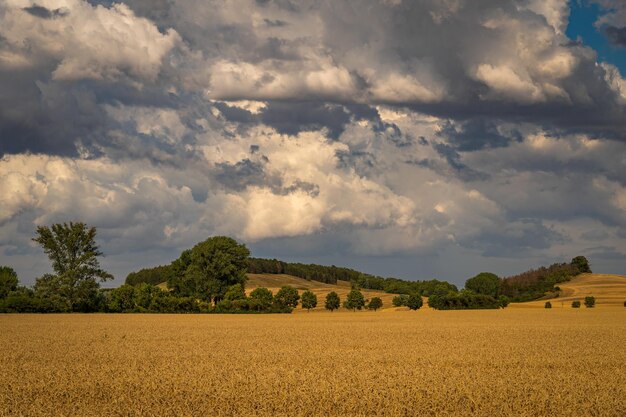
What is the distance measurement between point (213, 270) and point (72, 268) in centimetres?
2506

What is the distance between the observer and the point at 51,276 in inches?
4247

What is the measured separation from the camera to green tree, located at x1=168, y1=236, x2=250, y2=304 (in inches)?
4838

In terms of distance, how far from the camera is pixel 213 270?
404 ft

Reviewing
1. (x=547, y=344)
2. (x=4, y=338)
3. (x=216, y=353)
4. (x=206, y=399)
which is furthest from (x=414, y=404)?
(x=4, y=338)

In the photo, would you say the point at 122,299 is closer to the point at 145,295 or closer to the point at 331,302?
the point at 145,295

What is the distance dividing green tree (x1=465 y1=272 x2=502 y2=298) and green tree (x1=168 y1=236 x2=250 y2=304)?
72389mm

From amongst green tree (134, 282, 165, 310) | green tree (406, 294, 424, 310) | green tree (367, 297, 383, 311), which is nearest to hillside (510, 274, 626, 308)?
green tree (406, 294, 424, 310)

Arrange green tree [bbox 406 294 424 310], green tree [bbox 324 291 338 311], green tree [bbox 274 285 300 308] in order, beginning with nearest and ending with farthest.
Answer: green tree [bbox 274 285 300 308]
green tree [bbox 406 294 424 310]
green tree [bbox 324 291 338 311]

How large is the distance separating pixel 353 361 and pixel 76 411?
16858 mm

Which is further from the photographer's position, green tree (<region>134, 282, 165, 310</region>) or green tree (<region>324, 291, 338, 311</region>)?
green tree (<region>324, 291, 338, 311</region>)

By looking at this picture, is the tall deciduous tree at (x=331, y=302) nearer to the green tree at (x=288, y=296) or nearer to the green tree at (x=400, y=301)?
the green tree at (x=288, y=296)

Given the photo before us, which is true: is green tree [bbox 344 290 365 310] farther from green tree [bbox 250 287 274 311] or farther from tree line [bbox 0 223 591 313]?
green tree [bbox 250 287 274 311]

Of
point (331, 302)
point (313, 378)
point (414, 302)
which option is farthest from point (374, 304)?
point (313, 378)

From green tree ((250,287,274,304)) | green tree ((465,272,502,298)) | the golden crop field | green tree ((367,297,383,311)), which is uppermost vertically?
green tree ((465,272,502,298))
